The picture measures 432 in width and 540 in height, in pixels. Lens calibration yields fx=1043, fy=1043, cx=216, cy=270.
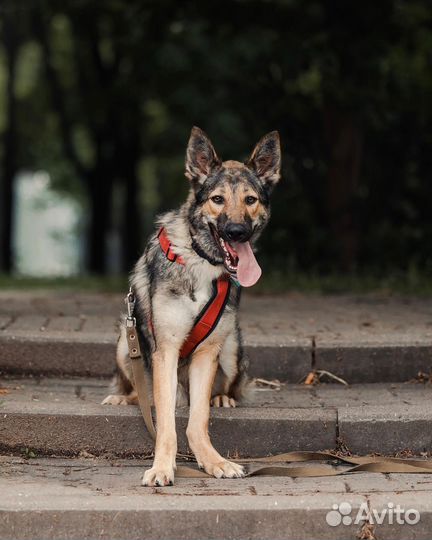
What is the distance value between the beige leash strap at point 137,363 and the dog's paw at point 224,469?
487mm

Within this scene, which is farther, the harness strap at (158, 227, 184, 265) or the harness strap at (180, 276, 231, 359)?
the harness strap at (158, 227, 184, 265)

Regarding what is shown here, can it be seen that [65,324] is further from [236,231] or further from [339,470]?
[339,470]

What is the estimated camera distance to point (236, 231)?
5664 millimetres

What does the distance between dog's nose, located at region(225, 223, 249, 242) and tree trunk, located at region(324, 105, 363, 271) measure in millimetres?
9238

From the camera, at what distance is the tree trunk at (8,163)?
943 inches

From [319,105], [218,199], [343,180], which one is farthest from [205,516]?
[319,105]

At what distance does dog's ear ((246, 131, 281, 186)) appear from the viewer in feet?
20.1

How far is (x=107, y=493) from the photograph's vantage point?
200 inches

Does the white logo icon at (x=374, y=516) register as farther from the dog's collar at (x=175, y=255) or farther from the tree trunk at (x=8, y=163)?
the tree trunk at (x=8, y=163)

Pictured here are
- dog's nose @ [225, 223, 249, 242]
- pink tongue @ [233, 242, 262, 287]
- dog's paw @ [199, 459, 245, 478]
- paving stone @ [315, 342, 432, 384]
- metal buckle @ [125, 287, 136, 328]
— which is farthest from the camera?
paving stone @ [315, 342, 432, 384]

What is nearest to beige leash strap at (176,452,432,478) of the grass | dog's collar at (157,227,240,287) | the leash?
the leash

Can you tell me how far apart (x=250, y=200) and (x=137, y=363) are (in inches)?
45.6

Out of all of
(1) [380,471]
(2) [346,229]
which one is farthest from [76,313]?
(2) [346,229]

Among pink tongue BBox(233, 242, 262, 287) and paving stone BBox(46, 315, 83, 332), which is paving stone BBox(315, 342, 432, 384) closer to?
pink tongue BBox(233, 242, 262, 287)
